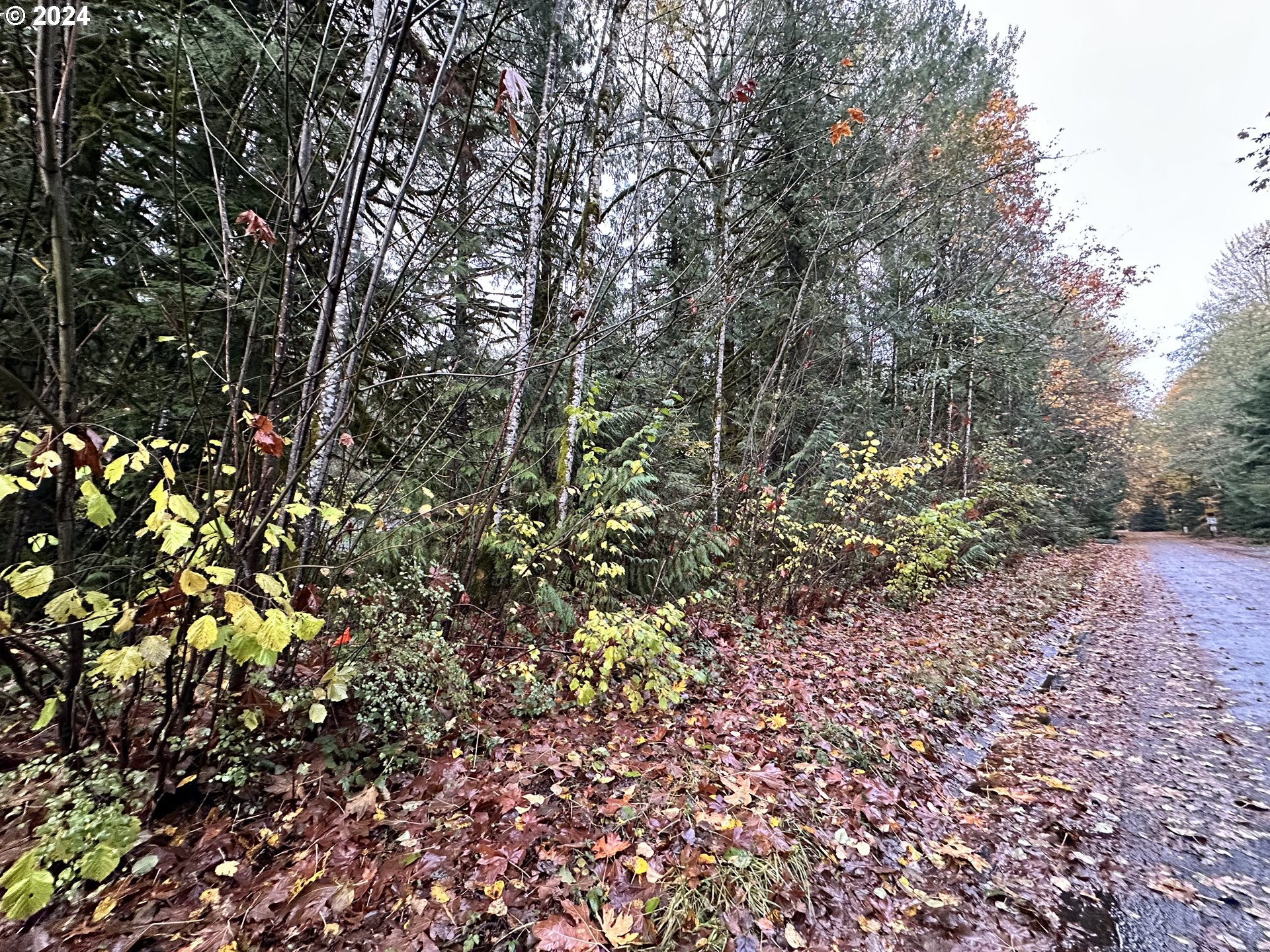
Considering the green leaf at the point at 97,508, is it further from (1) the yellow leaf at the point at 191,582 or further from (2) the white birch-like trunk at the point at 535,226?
(2) the white birch-like trunk at the point at 535,226

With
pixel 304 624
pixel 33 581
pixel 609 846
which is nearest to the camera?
pixel 33 581

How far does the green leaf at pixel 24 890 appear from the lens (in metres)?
1.74

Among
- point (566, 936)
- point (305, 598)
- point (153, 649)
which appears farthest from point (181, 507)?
point (566, 936)

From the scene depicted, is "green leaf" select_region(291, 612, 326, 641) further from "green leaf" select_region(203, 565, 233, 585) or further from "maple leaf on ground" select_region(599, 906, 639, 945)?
"maple leaf on ground" select_region(599, 906, 639, 945)

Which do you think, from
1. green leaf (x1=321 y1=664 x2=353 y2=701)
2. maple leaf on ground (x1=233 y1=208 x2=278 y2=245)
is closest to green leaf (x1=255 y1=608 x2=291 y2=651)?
green leaf (x1=321 y1=664 x2=353 y2=701)

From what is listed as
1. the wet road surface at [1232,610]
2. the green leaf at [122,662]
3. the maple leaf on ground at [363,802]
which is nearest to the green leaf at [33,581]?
the green leaf at [122,662]

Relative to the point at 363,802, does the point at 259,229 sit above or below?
above

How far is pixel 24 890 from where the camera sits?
1760 millimetres

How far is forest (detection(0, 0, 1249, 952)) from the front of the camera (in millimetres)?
2164

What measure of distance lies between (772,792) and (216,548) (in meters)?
3.38

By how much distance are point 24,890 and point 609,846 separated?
7.47 ft

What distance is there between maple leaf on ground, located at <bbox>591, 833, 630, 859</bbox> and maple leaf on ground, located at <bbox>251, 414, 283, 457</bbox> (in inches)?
99.2

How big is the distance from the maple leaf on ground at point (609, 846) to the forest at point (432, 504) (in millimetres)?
32

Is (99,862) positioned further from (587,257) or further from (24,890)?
(587,257)
